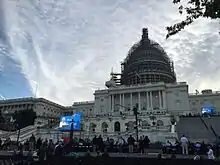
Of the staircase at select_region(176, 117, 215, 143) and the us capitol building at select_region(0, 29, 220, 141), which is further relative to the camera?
the us capitol building at select_region(0, 29, 220, 141)

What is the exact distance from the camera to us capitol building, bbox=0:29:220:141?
6235 centimetres

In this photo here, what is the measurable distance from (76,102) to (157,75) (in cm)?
4131

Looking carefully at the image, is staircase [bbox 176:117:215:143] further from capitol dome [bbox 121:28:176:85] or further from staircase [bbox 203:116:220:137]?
capitol dome [bbox 121:28:176:85]

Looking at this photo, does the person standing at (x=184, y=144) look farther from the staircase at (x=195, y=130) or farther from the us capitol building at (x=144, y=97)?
the us capitol building at (x=144, y=97)

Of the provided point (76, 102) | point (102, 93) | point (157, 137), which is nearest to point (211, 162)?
point (157, 137)

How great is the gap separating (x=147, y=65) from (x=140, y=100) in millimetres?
19713

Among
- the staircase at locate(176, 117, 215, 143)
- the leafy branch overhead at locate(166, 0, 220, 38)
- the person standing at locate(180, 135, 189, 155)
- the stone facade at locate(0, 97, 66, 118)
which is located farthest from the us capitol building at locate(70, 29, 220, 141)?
the leafy branch overhead at locate(166, 0, 220, 38)

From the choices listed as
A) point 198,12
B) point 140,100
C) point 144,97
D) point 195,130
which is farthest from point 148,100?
point 198,12

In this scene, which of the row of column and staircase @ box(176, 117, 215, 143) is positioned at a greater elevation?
the row of column

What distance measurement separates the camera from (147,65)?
95.9 metres

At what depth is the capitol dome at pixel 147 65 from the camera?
94062 millimetres

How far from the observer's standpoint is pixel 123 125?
199 feet

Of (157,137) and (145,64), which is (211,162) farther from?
(145,64)

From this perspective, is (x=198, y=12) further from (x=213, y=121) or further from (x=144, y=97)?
(x=144, y=97)
